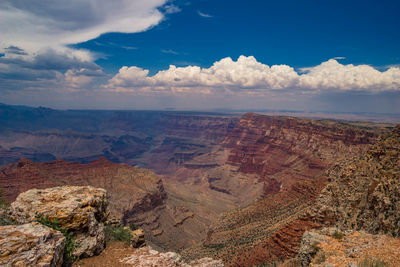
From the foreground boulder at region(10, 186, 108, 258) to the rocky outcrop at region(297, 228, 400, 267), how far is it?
14.9 m

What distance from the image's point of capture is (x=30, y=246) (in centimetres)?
877

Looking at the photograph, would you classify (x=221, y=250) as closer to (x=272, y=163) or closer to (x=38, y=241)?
(x=38, y=241)

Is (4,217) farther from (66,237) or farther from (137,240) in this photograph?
(137,240)

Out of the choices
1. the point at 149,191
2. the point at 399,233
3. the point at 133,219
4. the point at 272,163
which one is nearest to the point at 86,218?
the point at 399,233

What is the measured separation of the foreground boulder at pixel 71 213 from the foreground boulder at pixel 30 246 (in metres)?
3.56

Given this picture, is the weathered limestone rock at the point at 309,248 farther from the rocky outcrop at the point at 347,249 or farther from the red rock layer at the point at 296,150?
the red rock layer at the point at 296,150

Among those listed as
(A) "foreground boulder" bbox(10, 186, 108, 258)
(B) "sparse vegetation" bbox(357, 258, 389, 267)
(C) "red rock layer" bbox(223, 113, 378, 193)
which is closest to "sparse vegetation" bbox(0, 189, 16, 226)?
(A) "foreground boulder" bbox(10, 186, 108, 258)

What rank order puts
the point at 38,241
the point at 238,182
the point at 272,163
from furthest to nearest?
the point at 238,182 → the point at 272,163 → the point at 38,241

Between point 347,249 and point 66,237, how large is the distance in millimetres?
18054

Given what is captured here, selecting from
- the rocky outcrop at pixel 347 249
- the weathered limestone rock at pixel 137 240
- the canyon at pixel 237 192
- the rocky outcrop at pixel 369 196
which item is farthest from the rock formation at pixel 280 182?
the weathered limestone rock at pixel 137 240

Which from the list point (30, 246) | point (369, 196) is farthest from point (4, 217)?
point (369, 196)

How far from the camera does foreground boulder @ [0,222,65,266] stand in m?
8.15

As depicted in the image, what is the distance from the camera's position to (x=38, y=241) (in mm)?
9156

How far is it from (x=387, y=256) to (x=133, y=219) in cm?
7267
